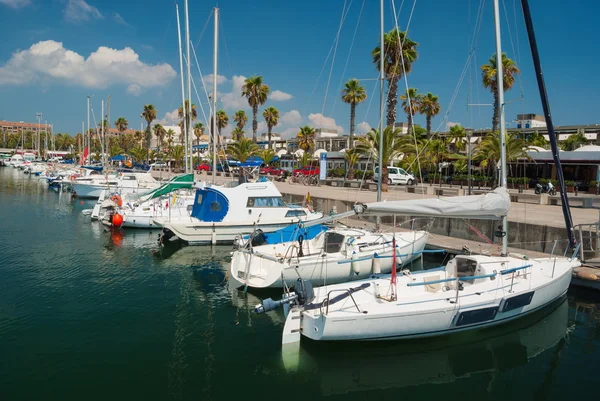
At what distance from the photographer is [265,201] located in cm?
2292

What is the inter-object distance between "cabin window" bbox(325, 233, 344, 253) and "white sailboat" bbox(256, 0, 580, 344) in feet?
9.38

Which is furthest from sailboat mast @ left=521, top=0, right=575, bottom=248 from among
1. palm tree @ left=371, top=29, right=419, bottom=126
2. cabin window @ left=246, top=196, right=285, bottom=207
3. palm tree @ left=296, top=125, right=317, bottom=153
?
palm tree @ left=296, top=125, right=317, bottom=153

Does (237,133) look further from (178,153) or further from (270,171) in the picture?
(270,171)

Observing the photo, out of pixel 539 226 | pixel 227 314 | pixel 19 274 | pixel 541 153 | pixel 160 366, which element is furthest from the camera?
pixel 541 153

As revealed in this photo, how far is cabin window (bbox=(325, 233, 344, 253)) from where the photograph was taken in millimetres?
15594

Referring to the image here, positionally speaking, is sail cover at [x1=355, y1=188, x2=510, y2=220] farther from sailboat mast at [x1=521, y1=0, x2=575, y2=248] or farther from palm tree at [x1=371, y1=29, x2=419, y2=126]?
palm tree at [x1=371, y1=29, x2=419, y2=126]

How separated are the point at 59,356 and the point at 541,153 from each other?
140 feet

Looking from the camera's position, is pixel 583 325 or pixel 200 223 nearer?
pixel 583 325

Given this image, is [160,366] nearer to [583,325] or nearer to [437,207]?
[437,207]

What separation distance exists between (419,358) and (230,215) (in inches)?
539

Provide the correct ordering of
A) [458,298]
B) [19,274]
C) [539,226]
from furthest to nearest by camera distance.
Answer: [539,226], [19,274], [458,298]

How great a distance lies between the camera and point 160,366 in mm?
9555

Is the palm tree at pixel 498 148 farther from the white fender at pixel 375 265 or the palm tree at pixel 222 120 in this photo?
the palm tree at pixel 222 120

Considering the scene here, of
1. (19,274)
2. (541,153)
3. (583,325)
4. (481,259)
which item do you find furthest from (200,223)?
(541,153)
